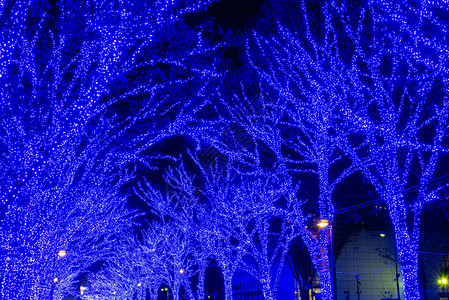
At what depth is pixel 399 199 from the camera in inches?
401

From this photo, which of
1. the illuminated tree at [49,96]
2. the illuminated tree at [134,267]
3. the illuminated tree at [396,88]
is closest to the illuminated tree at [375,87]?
the illuminated tree at [396,88]

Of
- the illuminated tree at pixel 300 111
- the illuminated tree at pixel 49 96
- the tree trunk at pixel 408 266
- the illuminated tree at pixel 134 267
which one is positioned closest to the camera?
the illuminated tree at pixel 49 96

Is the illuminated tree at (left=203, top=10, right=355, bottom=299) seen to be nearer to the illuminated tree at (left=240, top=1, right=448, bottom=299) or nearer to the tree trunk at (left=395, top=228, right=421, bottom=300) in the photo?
the illuminated tree at (left=240, top=1, right=448, bottom=299)

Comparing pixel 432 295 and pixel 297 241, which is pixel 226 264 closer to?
pixel 297 241

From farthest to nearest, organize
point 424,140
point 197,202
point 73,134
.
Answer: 1. point 197,202
2. point 424,140
3. point 73,134

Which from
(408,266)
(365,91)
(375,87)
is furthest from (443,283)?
(375,87)

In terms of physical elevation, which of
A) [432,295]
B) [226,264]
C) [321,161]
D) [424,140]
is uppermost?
[424,140]

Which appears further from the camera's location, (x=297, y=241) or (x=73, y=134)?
(x=297, y=241)

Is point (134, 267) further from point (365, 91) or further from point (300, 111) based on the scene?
point (365, 91)

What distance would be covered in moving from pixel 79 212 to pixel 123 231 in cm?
1429

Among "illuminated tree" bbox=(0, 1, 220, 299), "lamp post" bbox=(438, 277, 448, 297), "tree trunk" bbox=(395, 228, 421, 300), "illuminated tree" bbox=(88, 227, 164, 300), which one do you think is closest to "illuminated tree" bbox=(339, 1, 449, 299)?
"tree trunk" bbox=(395, 228, 421, 300)

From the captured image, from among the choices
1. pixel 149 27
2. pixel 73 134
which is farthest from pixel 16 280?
pixel 149 27

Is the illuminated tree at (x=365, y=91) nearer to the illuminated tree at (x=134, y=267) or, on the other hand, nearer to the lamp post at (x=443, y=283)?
the illuminated tree at (x=134, y=267)

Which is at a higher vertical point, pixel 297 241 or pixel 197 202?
pixel 197 202
